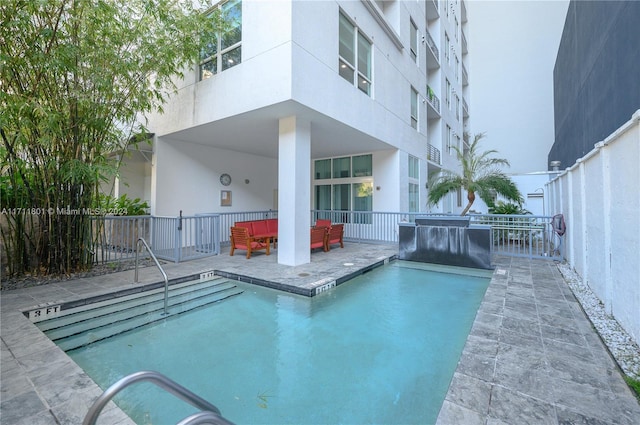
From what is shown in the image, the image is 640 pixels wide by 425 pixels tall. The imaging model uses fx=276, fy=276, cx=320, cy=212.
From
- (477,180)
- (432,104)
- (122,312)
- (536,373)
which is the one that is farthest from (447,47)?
(122,312)

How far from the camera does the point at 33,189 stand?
5.05 metres

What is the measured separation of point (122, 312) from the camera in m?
4.03

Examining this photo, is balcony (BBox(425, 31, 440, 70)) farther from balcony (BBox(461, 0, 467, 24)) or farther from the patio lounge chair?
the patio lounge chair

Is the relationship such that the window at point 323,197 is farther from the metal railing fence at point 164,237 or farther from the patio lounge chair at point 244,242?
the metal railing fence at point 164,237

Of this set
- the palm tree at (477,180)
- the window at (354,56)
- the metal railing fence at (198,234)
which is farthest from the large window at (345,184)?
the window at (354,56)

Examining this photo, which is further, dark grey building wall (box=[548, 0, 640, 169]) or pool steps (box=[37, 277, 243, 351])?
dark grey building wall (box=[548, 0, 640, 169])

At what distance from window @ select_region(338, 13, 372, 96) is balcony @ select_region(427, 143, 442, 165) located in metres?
6.67

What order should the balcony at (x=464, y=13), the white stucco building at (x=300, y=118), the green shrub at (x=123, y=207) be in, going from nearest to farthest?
the white stucco building at (x=300, y=118) < the green shrub at (x=123, y=207) < the balcony at (x=464, y=13)

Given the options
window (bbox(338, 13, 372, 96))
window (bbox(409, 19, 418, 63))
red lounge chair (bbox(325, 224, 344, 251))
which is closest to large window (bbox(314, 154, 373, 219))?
red lounge chair (bbox(325, 224, 344, 251))

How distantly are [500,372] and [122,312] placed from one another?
4.72 meters

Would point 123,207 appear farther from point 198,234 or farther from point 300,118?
point 300,118

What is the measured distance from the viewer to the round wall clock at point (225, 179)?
979 cm

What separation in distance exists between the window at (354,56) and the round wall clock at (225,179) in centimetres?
534

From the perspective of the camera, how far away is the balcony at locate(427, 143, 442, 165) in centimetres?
1376
